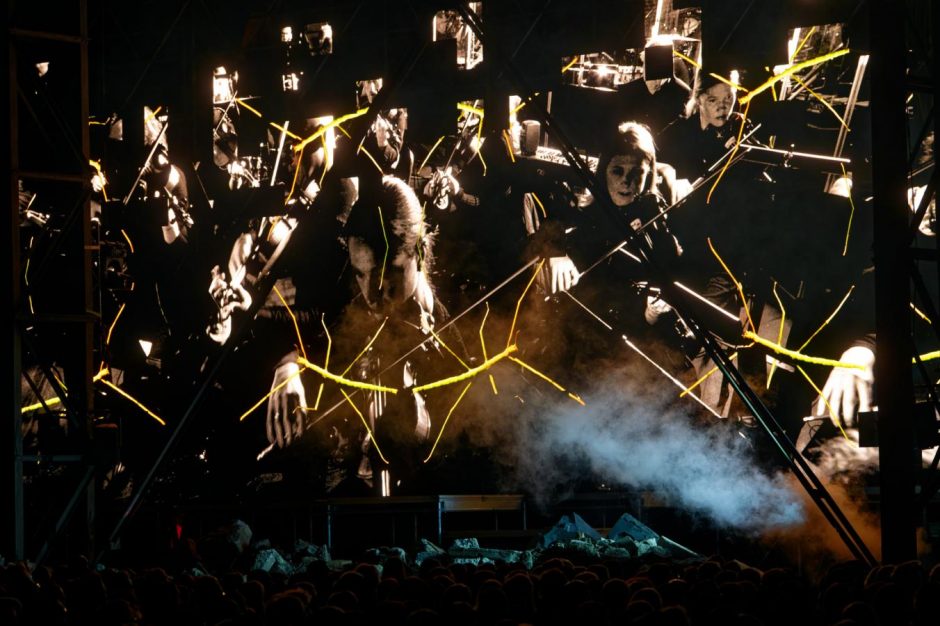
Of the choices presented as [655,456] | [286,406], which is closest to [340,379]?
[286,406]

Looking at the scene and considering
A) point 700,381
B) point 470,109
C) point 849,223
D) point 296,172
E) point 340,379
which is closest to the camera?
point 849,223

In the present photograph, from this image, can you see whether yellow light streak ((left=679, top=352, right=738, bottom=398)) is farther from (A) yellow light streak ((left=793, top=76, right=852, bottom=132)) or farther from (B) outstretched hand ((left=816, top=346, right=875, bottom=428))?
(A) yellow light streak ((left=793, top=76, right=852, bottom=132))

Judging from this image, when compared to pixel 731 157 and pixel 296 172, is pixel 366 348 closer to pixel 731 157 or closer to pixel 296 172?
pixel 296 172

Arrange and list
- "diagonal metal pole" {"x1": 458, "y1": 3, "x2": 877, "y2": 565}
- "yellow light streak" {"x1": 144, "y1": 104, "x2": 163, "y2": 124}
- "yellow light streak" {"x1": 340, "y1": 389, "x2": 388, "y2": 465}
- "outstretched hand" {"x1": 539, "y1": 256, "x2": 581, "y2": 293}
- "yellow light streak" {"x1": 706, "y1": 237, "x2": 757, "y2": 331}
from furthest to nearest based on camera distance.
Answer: "yellow light streak" {"x1": 144, "y1": 104, "x2": 163, "y2": 124} < "yellow light streak" {"x1": 340, "y1": 389, "x2": 388, "y2": 465} < "outstretched hand" {"x1": 539, "y1": 256, "x2": 581, "y2": 293} < "yellow light streak" {"x1": 706, "y1": 237, "x2": 757, "y2": 331} < "diagonal metal pole" {"x1": 458, "y1": 3, "x2": 877, "y2": 565}

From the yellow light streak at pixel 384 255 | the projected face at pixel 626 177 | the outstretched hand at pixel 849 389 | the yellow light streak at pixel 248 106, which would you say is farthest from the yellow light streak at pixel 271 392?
the outstretched hand at pixel 849 389

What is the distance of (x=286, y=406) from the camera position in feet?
45.6

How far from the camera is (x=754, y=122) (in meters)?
12.0

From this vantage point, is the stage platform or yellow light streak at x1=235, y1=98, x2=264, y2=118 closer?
the stage platform

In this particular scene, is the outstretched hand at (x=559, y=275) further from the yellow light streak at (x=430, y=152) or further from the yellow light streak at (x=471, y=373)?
the yellow light streak at (x=430, y=152)

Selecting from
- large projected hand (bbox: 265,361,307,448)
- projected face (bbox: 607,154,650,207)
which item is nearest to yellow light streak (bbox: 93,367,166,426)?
large projected hand (bbox: 265,361,307,448)

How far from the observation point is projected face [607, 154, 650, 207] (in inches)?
490

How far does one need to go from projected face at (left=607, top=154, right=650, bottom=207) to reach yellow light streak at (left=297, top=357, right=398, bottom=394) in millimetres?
3455

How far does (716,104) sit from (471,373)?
4.02 metres

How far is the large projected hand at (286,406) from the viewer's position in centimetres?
1385
